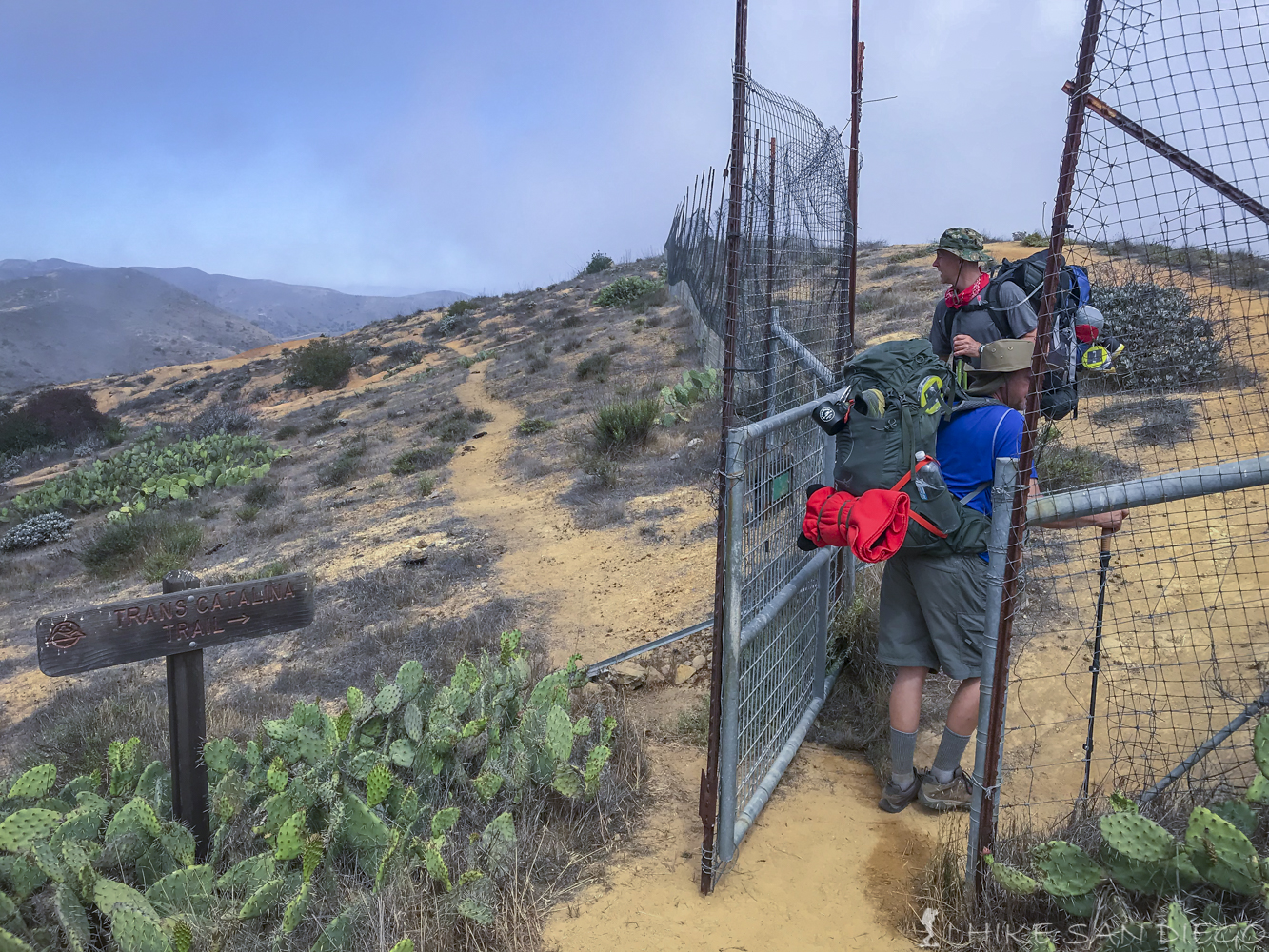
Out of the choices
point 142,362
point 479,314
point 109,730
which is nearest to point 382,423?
point 109,730

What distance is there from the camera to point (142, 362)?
7800 centimetres

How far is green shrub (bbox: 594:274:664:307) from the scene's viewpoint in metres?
24.8

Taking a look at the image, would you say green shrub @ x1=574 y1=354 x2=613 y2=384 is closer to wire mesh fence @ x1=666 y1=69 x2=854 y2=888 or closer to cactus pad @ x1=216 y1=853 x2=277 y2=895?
wire mesh fence @ x1=666 y1=69 x2=854 y2=888

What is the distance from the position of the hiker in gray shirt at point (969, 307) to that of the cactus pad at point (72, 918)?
11.6 ft

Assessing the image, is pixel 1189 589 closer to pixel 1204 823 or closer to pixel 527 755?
pixel 1204 823

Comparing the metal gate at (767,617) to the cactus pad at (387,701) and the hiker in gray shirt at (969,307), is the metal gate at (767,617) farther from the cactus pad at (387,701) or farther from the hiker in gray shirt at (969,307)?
the cactus pad at (387,701)

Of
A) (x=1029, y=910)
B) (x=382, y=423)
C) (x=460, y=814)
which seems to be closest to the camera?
(x=1029, y=910)

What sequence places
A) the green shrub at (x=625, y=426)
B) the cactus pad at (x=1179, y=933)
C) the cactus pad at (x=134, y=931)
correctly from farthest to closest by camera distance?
the green shrub at (x=625, y=426), the cactus pad at (x=134, y=931), the cactus pad at (x=1179, y=933)

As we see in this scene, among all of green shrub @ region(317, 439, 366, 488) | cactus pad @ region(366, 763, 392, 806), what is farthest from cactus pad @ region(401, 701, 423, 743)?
green shrub @ region(317, 439, 366, 488)

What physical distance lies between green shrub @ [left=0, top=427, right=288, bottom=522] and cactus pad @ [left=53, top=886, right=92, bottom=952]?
436 inches

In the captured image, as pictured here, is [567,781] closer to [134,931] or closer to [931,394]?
[134,931]

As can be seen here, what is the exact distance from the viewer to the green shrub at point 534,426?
12.2 meters

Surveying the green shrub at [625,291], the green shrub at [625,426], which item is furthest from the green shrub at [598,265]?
the green shrub at [625,426]

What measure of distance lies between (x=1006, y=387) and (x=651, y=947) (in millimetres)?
2182
